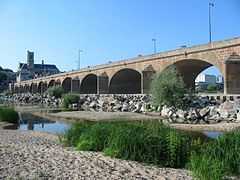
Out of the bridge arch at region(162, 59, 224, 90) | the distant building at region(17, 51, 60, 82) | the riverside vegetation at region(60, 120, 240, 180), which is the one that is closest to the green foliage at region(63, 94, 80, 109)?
the bridge arch at region(162, 59, 224, 90)

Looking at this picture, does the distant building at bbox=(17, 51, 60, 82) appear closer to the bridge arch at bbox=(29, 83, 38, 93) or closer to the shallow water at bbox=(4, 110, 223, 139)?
the bridge arch at bbox=(29, 83, 38, 93)

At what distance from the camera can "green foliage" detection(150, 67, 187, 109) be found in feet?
122

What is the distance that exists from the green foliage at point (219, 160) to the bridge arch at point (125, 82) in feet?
205

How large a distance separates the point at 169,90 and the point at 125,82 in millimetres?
43725

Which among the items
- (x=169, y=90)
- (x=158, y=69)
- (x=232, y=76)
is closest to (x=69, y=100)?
(x=158, y=69)

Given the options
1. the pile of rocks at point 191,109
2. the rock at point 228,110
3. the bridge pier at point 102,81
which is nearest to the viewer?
the rock at point 228,110

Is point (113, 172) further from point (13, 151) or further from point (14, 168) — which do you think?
point (13, 151)

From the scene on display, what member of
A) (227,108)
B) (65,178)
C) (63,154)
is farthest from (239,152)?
(227,108)

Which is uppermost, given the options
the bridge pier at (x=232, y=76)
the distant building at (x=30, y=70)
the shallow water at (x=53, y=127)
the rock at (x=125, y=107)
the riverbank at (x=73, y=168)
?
the distant building at (x=30, y=70)

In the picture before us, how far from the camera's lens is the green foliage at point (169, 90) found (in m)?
37.2

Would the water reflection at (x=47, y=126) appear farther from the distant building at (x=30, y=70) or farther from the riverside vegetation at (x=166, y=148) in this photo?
the distant building at (x=30, y=70)

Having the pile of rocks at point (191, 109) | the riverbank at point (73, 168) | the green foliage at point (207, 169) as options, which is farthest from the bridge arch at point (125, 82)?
the green foliage at point (207, 169)

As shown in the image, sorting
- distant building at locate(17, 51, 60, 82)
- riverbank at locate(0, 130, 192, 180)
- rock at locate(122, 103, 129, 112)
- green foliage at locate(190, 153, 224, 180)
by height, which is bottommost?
riverbank at locate(0, 130, 192, 180)

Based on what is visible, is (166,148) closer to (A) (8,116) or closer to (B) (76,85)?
(A) (8,116)
